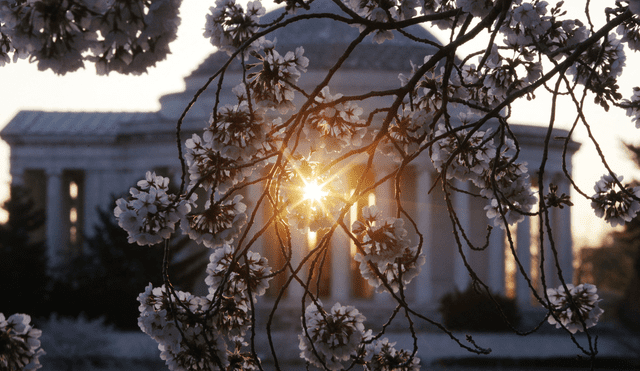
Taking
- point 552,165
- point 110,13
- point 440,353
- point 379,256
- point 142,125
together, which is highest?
point 142,125

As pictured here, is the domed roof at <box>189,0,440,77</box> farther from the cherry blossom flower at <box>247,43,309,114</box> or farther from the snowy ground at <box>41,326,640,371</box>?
the cherry blossom flower at <box>247,43,309,114</box>

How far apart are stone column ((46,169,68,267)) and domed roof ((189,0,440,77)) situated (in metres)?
13.5

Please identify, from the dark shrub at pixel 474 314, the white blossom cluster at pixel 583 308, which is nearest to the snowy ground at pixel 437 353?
the dark shrub at pixel 474 314

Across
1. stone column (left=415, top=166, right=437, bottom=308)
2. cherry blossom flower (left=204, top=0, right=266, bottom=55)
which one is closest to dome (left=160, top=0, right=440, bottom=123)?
stone column (left=415, top=166, right=437, bottom=308)

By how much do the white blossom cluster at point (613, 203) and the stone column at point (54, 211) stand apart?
4870 cm

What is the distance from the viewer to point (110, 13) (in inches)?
149

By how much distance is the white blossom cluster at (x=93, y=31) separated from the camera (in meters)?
3.78

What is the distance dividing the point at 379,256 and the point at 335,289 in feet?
143

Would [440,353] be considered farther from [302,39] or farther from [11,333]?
[302,39]

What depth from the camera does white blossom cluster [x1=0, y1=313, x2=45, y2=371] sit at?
18.3ft

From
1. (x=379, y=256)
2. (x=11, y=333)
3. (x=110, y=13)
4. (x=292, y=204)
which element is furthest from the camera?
(x=292, y=204)

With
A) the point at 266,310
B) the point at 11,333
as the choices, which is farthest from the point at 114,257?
the point at 11,333

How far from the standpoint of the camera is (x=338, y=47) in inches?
2090

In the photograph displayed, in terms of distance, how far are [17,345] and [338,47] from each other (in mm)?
48949
